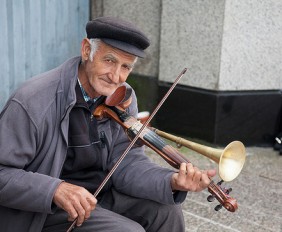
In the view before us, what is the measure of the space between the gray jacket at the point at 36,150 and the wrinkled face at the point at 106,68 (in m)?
0.10

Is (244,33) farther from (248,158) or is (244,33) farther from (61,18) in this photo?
(61,18)

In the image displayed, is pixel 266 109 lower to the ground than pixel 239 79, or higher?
lower

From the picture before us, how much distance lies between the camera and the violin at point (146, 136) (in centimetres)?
199

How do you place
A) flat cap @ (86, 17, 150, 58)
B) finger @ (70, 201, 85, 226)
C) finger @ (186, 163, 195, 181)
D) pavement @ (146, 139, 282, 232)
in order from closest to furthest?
finger @ (70, 201, 85, 226), finger @ (186, 163, 195, 181), flat cap @ (86, 17, 150, 58), pavement @ (146, 139, 282, 232)

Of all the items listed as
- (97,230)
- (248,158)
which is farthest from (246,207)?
(97,230)

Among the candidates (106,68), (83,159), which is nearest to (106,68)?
(106,68)

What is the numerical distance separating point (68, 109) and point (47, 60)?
2685 mm

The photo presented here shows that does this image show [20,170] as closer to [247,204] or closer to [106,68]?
[106,68]

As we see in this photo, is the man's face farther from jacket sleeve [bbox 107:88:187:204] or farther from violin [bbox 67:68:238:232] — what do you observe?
jacket sleeve [bbox 107:88:187:204]

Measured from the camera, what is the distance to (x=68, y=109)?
202 cm

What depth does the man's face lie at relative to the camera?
2148 mm

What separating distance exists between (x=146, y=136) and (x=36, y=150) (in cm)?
51

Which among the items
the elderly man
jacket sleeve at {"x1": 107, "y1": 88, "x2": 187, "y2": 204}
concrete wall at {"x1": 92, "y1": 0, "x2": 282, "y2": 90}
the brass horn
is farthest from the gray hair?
concrete wall at {"x1": 92, "y1": 0, "x2": 282, "y2": 90}

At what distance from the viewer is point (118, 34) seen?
2.09 metres
